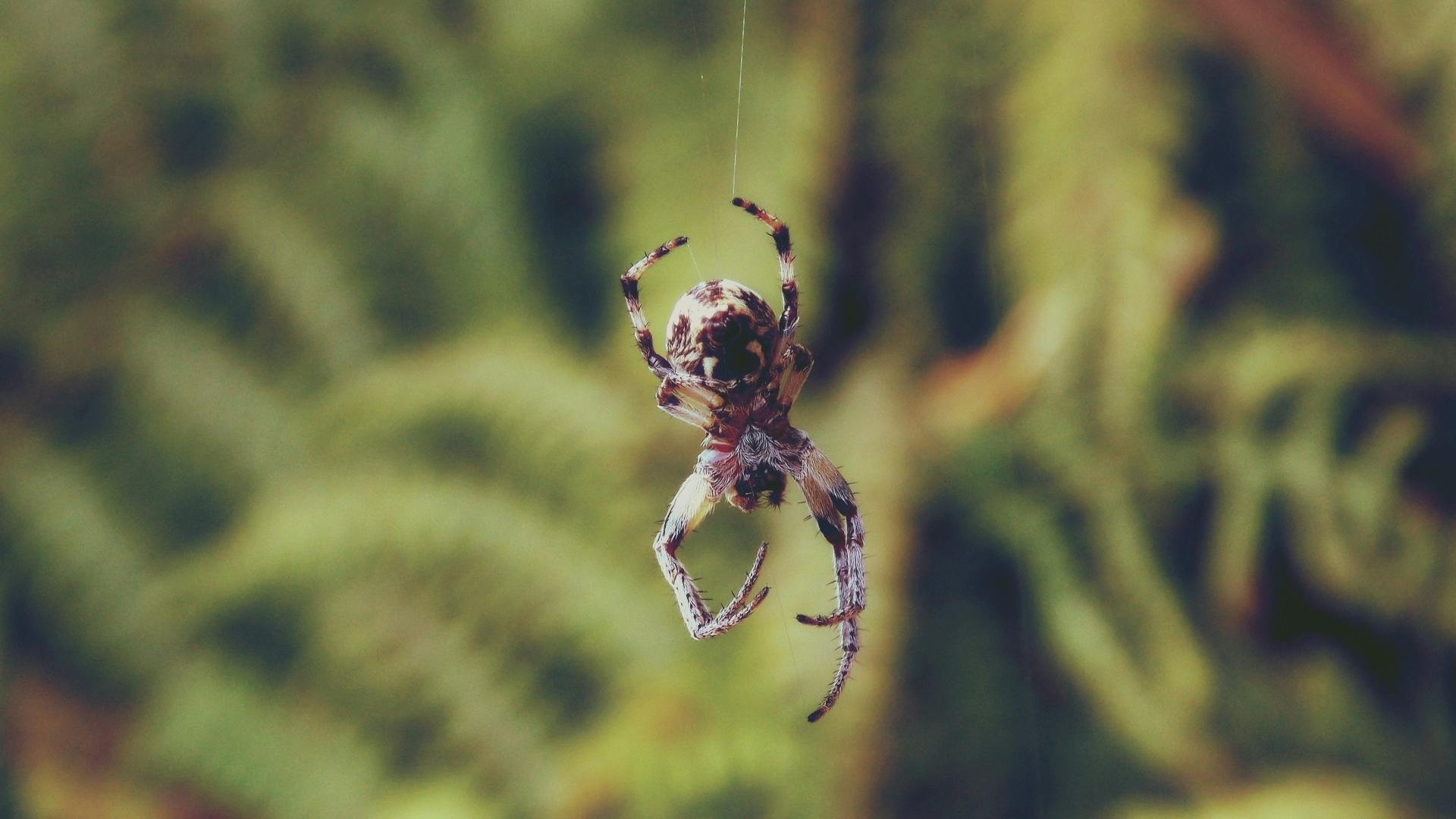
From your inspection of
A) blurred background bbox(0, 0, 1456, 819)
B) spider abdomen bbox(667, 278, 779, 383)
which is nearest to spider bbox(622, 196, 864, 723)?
spider abdomen bbox(667, 278, 779, 383)

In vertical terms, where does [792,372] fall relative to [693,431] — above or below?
below

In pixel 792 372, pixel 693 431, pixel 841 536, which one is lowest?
pixel 841 536

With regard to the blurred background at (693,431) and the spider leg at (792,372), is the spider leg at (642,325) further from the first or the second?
the blurred background at (693,431)

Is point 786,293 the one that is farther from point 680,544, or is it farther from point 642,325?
point 680,544

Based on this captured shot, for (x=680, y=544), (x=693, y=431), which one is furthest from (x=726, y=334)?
(x=693, y=431)

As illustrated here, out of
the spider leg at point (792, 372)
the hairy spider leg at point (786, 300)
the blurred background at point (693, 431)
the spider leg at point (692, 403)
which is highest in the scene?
the blurred background at point (693, 431)

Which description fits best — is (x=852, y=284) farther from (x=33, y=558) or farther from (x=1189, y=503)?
(x=33, y=558)

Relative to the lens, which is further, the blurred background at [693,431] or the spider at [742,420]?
the blurred background at [693,431]

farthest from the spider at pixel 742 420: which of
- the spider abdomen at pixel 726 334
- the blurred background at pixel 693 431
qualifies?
the blurred background at pixel 693 431
